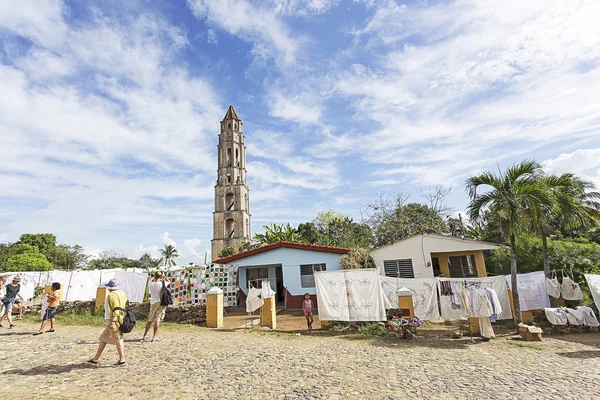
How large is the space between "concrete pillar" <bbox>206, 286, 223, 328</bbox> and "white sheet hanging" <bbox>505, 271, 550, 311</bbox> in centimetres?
1113

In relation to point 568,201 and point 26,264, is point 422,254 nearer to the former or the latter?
point 568,201

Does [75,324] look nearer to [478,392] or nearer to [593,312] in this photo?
[478,392]

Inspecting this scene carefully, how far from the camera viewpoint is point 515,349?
25.5ft

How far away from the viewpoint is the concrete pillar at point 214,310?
1116 centimetres

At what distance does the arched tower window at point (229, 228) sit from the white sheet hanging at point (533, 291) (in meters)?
35.2

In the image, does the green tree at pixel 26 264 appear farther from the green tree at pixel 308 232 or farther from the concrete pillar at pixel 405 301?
the concrete pillar at pixel 405 301

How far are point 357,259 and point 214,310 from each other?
24.8ft

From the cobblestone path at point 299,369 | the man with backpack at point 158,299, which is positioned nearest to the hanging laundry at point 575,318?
the cobblestone path at point 299,369

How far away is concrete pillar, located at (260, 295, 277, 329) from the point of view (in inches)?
436

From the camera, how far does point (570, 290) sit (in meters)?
11.1

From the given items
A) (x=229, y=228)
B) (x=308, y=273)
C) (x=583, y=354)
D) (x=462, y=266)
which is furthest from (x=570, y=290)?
(x=229, y=228)

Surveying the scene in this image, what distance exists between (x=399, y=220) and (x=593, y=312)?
13697mm

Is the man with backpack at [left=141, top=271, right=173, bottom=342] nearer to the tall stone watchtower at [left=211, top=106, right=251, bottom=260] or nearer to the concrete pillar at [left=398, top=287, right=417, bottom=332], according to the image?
the concrete pillar at [left=398, top=287, right=417, bottom=332]

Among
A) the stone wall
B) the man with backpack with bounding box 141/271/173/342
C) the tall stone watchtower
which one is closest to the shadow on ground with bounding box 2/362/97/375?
the man with backpack with bounding box 141/271/173/342
